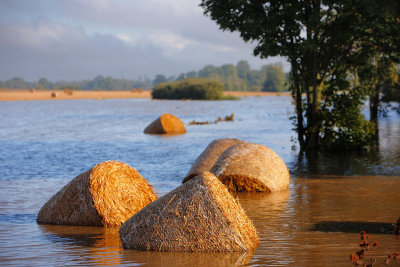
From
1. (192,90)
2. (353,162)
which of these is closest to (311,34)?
(353,162)

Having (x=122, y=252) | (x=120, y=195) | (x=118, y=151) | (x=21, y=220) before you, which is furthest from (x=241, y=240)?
(x=118, y=151)

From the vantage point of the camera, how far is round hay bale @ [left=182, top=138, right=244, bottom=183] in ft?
47.6

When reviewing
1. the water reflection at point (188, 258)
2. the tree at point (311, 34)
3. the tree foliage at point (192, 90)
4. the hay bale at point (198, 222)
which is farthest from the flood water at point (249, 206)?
the tree foliage at point (192, 90)

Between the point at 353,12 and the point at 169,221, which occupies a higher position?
the point at 353,12

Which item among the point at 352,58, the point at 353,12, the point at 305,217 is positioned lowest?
the point at 305,217

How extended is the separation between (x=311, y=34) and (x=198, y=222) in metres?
14.0

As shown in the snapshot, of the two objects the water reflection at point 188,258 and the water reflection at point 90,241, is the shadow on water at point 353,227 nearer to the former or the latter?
the water reflection at point 188,258

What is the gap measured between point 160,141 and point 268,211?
668 inches

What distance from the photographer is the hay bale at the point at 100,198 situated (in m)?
9.90

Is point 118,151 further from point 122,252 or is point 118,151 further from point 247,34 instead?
point 122,252

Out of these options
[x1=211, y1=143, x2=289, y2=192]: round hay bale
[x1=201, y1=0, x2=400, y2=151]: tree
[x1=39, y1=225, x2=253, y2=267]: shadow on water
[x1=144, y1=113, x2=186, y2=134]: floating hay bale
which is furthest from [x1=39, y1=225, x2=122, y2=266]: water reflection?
[x1=144, y1=113, x2=186, y2=134]: floating hay bale

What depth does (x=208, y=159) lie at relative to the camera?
14711mm

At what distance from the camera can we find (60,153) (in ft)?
75.9

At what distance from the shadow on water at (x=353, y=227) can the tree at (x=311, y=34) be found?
400 inches
